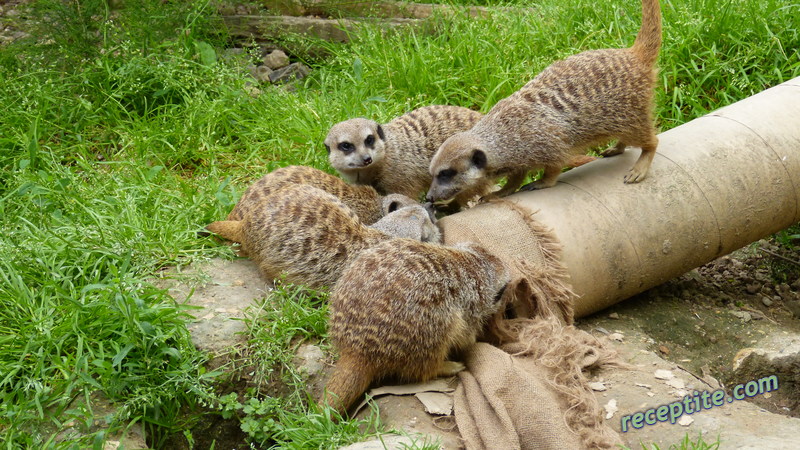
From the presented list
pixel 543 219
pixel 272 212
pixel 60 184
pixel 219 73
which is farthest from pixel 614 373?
pixel 219 73

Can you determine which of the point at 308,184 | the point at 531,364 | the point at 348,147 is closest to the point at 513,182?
the point at 348,147

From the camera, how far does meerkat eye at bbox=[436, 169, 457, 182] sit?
157 inches

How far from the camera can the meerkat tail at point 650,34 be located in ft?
12.9

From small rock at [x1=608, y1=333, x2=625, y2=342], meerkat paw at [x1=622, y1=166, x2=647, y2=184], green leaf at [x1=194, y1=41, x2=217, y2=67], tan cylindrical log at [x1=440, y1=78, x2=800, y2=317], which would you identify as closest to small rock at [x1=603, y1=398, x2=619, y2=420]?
small rock at [x1=608, y1=333, x2=625, y2=342]

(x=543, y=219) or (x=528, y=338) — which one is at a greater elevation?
(x=543, y=219)

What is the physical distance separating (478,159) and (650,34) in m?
1.09

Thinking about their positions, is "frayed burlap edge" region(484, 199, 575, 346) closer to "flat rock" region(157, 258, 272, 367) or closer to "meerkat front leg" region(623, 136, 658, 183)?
"meerkat front leg" region(623, 136, 658, 183)

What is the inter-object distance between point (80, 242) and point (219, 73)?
2050 millimetres

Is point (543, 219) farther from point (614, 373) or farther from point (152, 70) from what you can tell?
point (152, 70)

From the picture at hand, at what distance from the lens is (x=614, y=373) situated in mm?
3174

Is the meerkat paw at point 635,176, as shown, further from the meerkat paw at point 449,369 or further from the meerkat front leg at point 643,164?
the meerkat paw at point 449,369

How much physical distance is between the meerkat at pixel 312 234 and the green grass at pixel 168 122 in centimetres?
24

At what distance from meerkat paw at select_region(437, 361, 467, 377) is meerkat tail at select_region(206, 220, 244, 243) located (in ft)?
4.43

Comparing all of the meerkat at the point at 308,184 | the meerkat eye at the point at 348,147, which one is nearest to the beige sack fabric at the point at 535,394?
the meerkat at the point at 308,184
